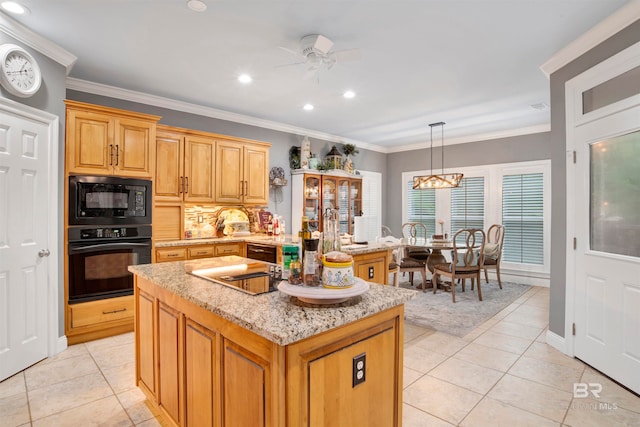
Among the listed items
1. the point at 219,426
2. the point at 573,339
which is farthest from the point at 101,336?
the point at 573,339

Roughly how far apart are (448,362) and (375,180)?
16.1ft

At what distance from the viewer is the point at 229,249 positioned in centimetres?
444

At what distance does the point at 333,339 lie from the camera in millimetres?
1274

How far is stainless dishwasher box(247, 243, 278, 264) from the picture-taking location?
13.3ft

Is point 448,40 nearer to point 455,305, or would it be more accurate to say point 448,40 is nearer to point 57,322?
point 455,305

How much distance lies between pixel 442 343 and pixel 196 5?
3589 mm

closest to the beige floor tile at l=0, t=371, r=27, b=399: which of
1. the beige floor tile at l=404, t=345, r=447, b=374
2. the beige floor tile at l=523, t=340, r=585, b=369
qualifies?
the beige floor tile at l=404, t=345, r=447, b=374

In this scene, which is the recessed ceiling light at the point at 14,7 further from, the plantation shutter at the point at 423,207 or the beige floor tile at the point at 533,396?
the plantation shutter at the point at 423,207

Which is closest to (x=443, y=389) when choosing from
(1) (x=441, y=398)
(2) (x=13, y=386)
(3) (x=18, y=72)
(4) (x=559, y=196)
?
(1) (x=441, y=398)

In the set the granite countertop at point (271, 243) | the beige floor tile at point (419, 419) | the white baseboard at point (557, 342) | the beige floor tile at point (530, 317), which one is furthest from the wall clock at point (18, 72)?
the beige floor tile at point (530, 317)

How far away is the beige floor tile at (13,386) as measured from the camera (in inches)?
96.3

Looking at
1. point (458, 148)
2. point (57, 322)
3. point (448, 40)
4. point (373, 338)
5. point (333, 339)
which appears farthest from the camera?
point (458, 148)

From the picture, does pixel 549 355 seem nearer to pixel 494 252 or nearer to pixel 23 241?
pixel 494 252

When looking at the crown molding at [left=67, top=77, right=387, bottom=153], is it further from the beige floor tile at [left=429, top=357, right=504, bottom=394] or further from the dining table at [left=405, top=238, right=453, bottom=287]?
the beige floor tile at [left=429, top=357, right=504, bottom=394]
